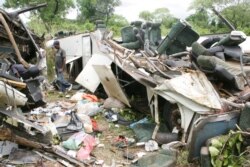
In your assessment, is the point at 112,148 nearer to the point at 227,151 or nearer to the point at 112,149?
the point at 112,149

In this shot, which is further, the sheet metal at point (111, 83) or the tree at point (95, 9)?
the tree at point (95, 9)

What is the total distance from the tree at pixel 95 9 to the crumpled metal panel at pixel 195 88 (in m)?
38.0

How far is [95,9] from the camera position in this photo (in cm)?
4353

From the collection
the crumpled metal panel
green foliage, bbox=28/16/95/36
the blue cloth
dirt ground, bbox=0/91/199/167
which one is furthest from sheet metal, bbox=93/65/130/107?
green foliage, bbox=28/16/95/36

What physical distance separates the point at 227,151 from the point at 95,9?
40.6 meters

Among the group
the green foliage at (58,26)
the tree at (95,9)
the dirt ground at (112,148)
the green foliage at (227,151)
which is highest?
the tree at (95,9)

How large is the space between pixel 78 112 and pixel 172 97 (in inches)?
107

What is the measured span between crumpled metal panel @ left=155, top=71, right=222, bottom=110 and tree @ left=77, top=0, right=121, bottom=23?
125 ft

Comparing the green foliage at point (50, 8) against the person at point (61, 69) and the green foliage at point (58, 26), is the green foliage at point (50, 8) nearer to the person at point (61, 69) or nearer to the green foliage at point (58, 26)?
the green foliage at point (58, 26)

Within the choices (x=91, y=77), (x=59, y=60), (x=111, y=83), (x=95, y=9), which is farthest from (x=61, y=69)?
(x=95, y=9)

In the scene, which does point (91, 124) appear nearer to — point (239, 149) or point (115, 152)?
point (115, 152)

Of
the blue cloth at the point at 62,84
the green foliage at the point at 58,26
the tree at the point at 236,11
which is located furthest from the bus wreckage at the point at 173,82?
the tree at the point at 236,11

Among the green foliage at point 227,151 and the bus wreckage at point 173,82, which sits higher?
the bus wreckage at point 173,82

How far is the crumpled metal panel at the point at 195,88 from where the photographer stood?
5.14m
